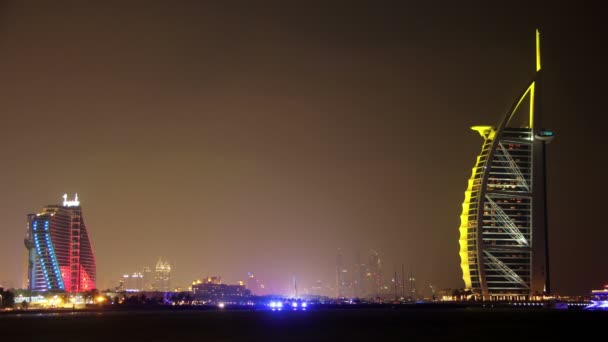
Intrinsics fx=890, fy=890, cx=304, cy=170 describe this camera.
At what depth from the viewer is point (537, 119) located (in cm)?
18938

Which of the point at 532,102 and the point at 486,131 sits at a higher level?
the point at 532,102

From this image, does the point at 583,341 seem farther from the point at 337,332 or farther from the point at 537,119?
the point at 537,119

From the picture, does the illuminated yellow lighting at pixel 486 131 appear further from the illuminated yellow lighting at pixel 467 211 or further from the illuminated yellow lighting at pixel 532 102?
the illuminated yellow lighting at pixel 532 102

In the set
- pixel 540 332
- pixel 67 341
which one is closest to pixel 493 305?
pixel 540 332

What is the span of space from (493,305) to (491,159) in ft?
102

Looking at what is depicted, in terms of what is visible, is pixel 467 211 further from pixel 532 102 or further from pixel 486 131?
pixel 532 102

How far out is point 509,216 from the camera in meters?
185

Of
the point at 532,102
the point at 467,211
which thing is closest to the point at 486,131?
the point at 532,102

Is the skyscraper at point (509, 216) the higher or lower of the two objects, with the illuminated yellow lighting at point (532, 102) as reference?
lower

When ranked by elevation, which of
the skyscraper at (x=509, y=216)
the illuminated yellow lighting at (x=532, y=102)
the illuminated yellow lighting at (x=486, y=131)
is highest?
the illuminated yellow lighting at (x=532, y=102)

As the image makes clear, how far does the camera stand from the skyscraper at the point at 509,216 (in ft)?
604

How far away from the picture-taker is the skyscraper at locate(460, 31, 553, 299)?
184000 millimetres

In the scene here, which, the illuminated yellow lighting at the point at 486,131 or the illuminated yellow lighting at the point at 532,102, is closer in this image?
the illuminated yellow lighting at the point at 486,131

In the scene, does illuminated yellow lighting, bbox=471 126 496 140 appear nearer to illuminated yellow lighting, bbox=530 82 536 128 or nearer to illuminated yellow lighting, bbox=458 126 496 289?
illuminated yellow lighting, bbox=458 126 496 289
